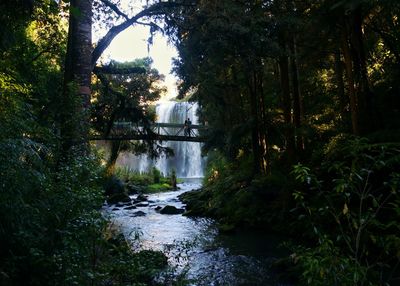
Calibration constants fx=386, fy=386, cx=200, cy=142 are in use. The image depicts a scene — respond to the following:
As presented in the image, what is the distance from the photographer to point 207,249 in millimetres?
9703

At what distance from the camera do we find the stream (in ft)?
23.3

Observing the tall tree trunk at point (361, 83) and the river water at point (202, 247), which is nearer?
the river water at point (202, 247)

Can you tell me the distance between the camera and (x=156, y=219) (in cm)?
1553

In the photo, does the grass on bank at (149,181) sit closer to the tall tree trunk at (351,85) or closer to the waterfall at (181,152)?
the waterfall at (181,152)

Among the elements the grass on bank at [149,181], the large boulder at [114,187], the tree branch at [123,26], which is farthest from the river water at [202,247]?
the grass on bank at [149,181]

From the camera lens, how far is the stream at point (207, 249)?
709cm

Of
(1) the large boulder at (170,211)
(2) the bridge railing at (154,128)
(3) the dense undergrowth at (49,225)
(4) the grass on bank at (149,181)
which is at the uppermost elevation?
→ (2) the bridge railing at (154,128)

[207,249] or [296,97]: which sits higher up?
[296,97]

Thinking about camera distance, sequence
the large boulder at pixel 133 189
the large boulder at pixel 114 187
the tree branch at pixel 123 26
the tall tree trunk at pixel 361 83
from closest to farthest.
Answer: the tree branch at pixel 123 26 → the tall tree trunk at pixel 361 83 → the large boulder at pixel 114 187 → the large boulder at pixel 133 189

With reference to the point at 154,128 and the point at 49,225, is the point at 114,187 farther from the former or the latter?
the point at 49,225

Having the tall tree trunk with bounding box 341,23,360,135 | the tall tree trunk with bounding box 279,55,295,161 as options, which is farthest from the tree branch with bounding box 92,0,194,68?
the tall tree trunk with bounding box 279,55,295,161

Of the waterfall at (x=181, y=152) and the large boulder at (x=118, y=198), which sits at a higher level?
the waterfall at (x=181, y=152)

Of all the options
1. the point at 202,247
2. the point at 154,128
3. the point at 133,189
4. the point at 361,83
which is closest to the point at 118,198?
the point at 154,128

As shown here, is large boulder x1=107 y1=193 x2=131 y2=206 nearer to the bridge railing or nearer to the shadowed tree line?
the bridge railing
